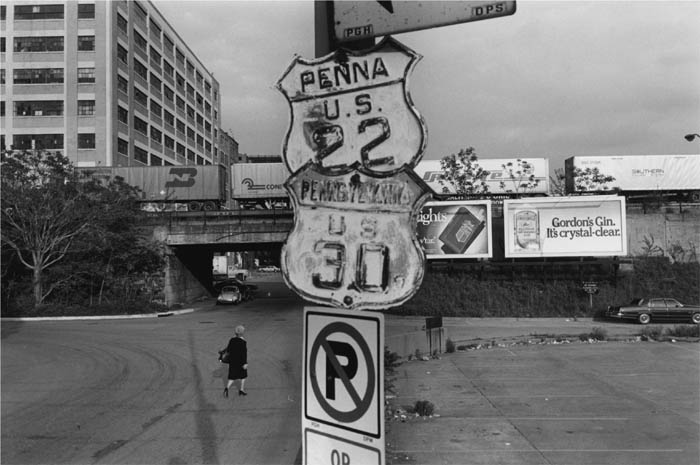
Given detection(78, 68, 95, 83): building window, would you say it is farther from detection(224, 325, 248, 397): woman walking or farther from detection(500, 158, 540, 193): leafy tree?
detection(224, 325, 248, 397): woman walking

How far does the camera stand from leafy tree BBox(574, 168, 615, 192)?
124 ft

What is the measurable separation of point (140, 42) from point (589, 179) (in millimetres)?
50652

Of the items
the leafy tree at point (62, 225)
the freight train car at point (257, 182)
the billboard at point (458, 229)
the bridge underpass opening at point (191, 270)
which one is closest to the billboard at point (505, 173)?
the billboard at point (458, 229)

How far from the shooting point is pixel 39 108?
53156 mm

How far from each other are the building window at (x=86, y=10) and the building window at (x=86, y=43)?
6.68 ft

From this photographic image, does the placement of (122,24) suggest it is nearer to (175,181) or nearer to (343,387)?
(175,181)

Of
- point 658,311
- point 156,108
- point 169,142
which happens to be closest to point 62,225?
point 658,311

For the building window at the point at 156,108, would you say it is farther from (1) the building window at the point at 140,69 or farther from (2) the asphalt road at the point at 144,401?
(2) the asphalt road at the point at 144,401

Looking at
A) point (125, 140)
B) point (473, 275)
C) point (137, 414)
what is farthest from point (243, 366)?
point (125, 140)

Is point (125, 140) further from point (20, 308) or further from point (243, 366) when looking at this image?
point (243, 366)

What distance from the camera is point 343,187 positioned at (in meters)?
2.69

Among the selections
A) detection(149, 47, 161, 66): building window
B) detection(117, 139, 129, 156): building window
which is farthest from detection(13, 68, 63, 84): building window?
detection(149, 47, 161, 66): building window

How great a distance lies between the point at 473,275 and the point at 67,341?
69.9 ft

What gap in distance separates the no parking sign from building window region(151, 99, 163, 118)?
67.4 meters
